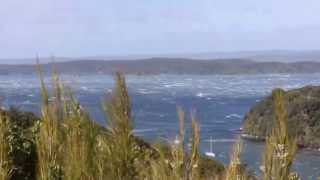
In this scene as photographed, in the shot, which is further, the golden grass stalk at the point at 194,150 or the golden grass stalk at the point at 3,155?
the golden grass stalk at the point at 3,155

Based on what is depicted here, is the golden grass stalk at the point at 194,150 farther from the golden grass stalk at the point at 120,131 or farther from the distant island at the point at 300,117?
the distant island at the point at 300,117

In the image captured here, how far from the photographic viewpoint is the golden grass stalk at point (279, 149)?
394 centimetres

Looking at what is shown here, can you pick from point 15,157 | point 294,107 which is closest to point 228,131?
point 294,107

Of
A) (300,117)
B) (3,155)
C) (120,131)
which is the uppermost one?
(120,131)

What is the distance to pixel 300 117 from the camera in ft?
257

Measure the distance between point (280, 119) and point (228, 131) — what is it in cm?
8104

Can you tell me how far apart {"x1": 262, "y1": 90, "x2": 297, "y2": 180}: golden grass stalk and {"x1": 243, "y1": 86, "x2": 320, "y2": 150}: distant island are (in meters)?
71.2

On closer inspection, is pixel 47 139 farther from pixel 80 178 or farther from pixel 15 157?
pixel 15 157

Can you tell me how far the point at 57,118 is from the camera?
14.7 feet

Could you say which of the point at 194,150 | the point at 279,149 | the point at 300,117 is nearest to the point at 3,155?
the point at 194,150

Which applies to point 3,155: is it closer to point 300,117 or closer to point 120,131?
point 120,131

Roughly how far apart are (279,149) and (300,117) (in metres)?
75.6

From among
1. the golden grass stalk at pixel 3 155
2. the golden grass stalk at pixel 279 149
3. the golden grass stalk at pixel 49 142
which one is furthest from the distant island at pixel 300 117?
the golden grass stalk at pixel 3 155

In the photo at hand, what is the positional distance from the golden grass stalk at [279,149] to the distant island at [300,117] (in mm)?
71203
